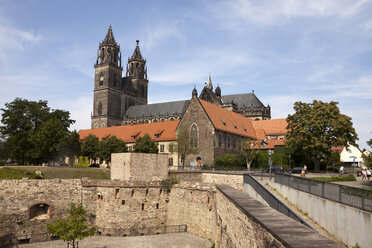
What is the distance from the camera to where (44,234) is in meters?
28.2

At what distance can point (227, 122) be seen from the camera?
2351 inches

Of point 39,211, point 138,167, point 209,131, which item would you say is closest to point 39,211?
point 39,211

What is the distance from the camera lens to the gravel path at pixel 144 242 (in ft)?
80.6

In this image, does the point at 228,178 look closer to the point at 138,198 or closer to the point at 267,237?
the point at 138,198

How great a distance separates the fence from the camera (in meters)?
11.7

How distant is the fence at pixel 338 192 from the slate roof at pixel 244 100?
3056 inches

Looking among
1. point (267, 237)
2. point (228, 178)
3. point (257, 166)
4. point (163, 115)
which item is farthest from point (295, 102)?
point (163, 115)

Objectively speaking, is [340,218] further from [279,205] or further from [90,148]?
[90,148]

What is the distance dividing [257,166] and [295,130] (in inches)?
408

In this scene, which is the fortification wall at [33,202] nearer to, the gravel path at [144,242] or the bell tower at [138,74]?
the gravel path at [144,242]

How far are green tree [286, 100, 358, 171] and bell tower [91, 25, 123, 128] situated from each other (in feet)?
264

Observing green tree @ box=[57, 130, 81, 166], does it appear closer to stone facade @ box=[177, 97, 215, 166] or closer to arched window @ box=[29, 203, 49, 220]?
stone facade @ box=[177, 97, 215, 166]

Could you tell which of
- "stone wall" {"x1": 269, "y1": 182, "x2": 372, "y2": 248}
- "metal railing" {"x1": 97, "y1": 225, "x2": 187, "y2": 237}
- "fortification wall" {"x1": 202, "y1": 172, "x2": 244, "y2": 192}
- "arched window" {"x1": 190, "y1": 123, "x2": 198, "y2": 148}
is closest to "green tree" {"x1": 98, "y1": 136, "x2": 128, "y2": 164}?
"arched window" {"x1": 190, "y1": 123, "x2": 198, "y2": 148}

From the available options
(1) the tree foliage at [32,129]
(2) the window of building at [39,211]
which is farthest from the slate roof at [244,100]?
(2) the window of building at [39,211]
